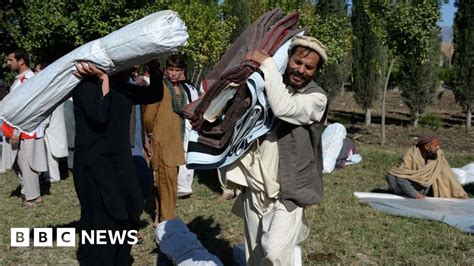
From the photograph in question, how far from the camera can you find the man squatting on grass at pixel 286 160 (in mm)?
2896

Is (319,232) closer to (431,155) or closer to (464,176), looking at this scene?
(431,155)

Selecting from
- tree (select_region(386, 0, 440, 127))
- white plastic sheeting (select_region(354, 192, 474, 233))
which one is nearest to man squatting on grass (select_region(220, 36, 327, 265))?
white plastic sheeting (select_region(354, 192, 474, 233))

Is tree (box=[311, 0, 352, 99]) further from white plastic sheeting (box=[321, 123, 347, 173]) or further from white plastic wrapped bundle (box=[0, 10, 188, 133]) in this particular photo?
white plastic wrapped bundle (box=[0, 10, 188, 133])

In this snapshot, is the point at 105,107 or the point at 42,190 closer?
the point at 105,107

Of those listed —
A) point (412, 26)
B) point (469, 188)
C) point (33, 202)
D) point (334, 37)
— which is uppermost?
point (412, 26)

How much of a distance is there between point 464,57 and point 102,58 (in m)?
13.5

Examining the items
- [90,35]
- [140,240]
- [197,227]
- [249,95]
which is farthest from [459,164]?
[90,35]

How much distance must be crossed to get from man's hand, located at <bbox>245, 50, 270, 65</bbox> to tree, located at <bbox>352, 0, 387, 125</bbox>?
43.8 feet

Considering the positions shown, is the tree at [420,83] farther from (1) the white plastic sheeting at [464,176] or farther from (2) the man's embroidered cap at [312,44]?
(2) the man's embroidered cap at [312,44]

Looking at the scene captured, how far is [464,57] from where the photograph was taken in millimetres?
15039

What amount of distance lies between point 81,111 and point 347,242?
106 inches

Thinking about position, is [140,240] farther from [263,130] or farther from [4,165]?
[4,165]

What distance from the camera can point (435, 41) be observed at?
15.4 meters

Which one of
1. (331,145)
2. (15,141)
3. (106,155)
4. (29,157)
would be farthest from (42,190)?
(331,145)
